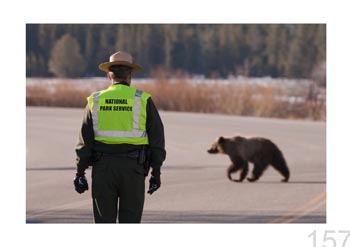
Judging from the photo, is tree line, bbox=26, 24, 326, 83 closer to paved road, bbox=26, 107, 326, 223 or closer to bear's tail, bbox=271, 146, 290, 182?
paved road, bbox=26, 107, 326, 223

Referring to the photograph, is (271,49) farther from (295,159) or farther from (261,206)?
(261,206)

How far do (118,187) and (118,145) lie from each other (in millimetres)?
356

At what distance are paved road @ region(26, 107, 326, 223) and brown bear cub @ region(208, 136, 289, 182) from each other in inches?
8.8

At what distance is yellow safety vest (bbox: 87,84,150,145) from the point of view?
862cm

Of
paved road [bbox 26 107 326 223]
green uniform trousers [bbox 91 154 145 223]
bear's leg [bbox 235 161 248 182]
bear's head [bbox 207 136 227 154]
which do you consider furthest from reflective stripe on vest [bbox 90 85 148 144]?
bear's head [bbox 207 136 227 154]

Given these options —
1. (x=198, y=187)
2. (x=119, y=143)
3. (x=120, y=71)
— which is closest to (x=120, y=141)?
(x=119, y=143)

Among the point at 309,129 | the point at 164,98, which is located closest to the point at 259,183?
the point at 309,129

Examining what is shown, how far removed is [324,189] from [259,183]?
1.28 meters

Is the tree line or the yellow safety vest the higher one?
the tree line

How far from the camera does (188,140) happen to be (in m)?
26.7

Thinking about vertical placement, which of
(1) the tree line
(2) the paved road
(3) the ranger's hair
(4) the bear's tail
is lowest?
(2) the paved road

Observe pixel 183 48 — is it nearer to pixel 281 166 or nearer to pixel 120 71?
pixel 281 166

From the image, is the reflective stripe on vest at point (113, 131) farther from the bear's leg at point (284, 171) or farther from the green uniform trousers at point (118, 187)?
the bear's leg at point (284, 171)

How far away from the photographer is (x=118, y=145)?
28.3 ft
